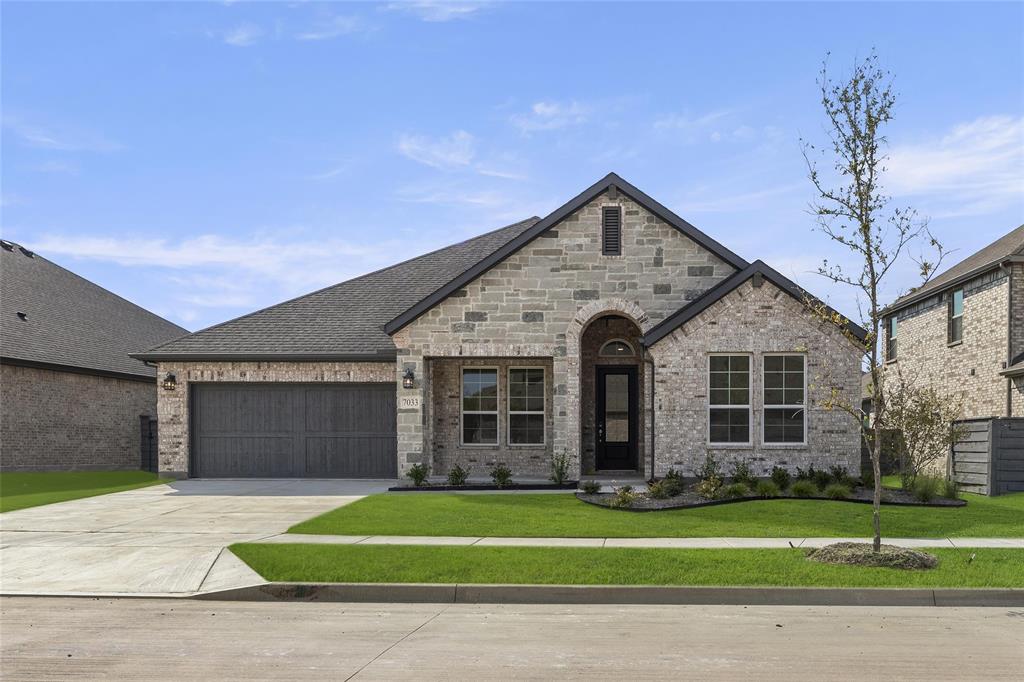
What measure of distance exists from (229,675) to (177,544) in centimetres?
624

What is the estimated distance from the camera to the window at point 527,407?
68.6ft

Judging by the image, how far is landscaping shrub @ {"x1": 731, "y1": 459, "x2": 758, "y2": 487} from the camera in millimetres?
17203

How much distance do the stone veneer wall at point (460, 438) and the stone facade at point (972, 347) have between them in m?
11.8

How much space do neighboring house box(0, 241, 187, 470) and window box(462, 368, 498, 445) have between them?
13024 millimetres

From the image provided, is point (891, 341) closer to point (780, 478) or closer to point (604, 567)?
point (780, 478)

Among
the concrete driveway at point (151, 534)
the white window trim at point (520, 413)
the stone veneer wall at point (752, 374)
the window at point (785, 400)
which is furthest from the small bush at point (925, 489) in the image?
the concrete driveway at point (151, 534)

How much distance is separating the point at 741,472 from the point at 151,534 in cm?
1133

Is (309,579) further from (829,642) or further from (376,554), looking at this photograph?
(829,642)

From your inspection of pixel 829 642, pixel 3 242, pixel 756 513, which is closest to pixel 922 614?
pixel 829 642

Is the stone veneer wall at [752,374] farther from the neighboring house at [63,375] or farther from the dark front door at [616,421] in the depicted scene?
the neighboring house at [63,375]

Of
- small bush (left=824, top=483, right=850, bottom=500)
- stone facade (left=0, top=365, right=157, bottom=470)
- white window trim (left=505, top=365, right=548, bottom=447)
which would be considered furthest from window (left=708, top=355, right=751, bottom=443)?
stone facade (left=0, top=365, right=157, bottom=470)

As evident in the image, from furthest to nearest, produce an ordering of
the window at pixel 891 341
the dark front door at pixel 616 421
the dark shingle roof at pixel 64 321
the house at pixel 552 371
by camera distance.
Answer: the window at pixel 891 341 < the dark shingle roof at pixel 64 321 < the dark front door at pixel 616 421 < the house at pixel 552 371

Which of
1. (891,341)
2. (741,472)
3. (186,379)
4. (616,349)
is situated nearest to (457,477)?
(616,349)

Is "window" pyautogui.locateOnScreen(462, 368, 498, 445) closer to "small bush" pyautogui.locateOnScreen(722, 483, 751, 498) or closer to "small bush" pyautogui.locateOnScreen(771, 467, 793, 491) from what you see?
"small bush" pyautogui.locateOnScreen(722, 483, 751, 498)
